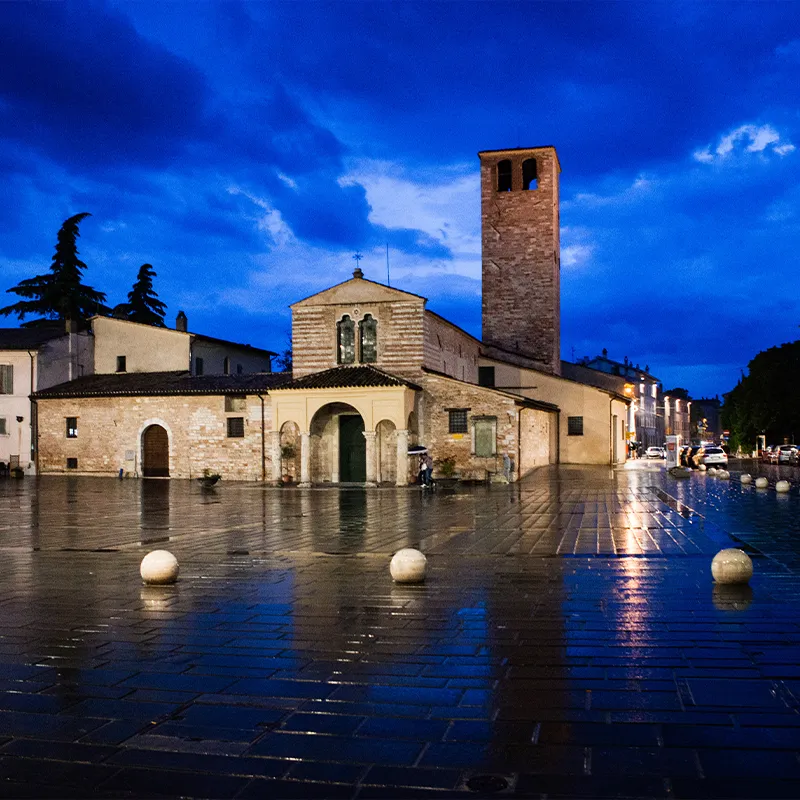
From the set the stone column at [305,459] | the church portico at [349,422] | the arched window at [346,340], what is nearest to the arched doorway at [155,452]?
the church portico at [349,422]

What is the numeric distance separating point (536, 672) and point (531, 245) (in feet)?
135

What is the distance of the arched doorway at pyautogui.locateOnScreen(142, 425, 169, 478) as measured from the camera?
123 ft

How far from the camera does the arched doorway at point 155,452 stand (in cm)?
3762

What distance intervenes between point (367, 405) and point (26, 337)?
21.7m

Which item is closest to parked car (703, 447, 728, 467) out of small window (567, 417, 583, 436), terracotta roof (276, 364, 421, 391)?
small window (567, 417, 583, 436)

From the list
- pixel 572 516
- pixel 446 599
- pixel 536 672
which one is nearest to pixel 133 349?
pixel 572 516

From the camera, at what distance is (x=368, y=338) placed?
34.7 metres

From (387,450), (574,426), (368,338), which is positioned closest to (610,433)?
(574,426)

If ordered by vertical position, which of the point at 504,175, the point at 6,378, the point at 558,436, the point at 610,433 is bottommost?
the point at 558,436

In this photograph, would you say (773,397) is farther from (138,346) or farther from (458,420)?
(138,346)

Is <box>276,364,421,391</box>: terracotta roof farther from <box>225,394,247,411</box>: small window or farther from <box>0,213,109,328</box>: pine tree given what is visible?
<box>0,213,109,328</box>: pine tree

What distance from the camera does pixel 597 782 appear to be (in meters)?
3.67

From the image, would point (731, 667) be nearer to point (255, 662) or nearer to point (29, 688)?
point (255, 662)

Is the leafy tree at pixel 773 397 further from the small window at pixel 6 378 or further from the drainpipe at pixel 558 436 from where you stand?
the small window at pixel 6 378
